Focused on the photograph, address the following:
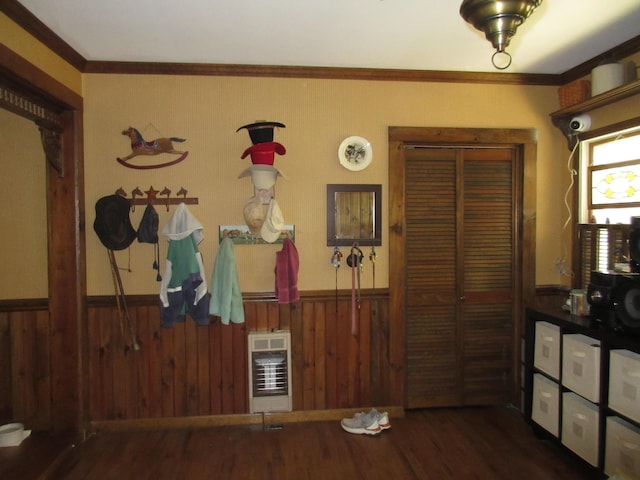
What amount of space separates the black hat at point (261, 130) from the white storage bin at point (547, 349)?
2.29 m

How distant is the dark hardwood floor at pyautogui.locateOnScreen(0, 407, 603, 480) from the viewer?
255 centimetres

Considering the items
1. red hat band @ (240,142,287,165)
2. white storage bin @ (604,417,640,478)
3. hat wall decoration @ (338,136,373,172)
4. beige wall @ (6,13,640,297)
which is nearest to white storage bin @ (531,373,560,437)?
white storage bin @ (604,417,640,478)

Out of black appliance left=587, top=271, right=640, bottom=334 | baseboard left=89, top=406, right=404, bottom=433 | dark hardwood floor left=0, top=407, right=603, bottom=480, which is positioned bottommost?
dark hardwood floor left=0, top=407, right=603, bottom=480

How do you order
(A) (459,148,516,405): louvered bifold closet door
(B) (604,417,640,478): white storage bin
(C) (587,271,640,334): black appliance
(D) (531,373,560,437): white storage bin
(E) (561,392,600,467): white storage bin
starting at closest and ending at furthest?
(B) (604,417,640,478): white storage bin, (C) (587,271,640,334): black appliance, (E) (561,392,600,467): white storage bin, (D) (531,373,560,437): white storage bin, (A) (459,148,516,405): louvered bifold closet door

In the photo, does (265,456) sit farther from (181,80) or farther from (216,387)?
(181,80)

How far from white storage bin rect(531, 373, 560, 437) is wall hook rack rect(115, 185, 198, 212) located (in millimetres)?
2822

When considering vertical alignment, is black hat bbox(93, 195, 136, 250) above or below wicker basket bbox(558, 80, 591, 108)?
below

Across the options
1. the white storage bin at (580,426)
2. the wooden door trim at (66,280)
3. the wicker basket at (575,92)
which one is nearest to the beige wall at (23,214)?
the wooden door trim at (66,280)

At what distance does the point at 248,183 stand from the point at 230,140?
0.35 meters

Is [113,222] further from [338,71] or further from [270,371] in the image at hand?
[338,71]

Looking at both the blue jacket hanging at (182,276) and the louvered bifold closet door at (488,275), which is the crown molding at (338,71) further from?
the blue jacket hanging at (182,276)

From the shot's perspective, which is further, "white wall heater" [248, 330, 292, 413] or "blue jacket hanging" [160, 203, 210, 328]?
"white wall heater" [248, 330, 292, 413]

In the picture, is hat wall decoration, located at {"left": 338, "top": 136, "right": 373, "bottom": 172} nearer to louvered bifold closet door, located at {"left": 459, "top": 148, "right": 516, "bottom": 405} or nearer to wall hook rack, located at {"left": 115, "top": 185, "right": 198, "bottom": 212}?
louvered bifold closet door, located at {"left": 459, "top": 148, "right": 516, "bottom": 405}

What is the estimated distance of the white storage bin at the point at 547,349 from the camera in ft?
9.00
